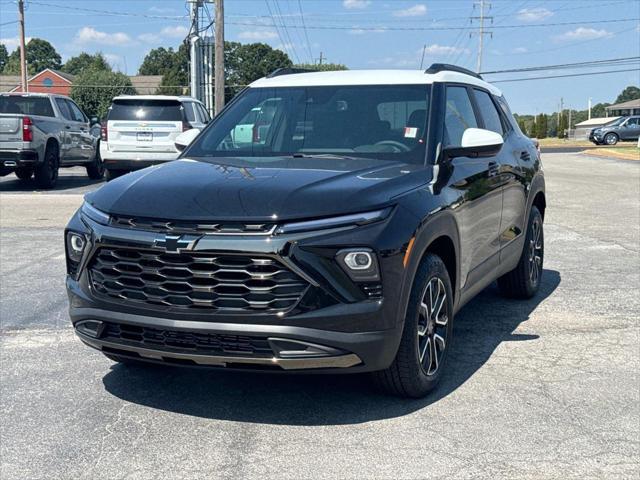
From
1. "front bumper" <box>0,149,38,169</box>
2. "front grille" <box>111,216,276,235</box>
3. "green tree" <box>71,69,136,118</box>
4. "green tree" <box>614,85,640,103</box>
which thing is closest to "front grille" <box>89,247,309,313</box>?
"front grille" <box>111,216,276,235</box>

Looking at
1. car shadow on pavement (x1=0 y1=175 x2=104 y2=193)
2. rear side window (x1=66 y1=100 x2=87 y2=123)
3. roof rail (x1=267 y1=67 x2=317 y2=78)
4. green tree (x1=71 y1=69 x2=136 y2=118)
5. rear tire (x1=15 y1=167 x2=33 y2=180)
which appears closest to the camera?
roof rail (x1=267 y1=67 x2=317 y2=78)

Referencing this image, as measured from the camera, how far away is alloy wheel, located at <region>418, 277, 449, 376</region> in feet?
13.8

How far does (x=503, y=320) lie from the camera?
6082 mm

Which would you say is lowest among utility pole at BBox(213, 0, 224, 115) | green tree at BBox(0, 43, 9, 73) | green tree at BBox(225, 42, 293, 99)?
utility pole at BBox(213, 0, 224, 115)

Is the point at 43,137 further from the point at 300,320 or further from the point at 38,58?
the point at 38,58

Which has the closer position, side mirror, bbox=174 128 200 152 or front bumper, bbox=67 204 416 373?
front bumper, bbox=67 204 416 373

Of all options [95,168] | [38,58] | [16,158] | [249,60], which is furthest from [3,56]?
[16,158]

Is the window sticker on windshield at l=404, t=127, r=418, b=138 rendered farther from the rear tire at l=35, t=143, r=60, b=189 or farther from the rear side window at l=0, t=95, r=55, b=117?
the rear side window at l=0, t=95, r=55, b=117

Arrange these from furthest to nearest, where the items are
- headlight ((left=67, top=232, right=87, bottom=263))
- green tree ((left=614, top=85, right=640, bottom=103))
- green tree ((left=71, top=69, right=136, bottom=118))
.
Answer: green tree ((left=614, top=85, right=640, bottom=103)) < green tree ((left=71, top=69, right=136, bottom=118)) < headlight ((left=67, top=232, right=87, bottom=263))

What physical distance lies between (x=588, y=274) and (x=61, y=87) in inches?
3708

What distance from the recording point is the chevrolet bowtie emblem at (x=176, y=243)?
359cm

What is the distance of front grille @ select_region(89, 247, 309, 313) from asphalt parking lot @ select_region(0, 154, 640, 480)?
2.23 ft

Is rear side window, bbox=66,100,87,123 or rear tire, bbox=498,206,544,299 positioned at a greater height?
rear side window, bbox=66,100,87,123

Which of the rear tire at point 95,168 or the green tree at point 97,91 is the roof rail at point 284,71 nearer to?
the rear tire at point 95,168
